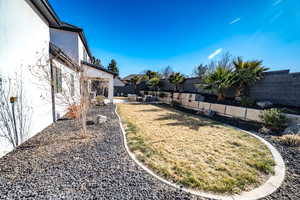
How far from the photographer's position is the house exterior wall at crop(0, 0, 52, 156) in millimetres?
3006

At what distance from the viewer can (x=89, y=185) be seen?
84.0 inches

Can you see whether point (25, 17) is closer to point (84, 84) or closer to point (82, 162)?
point (84, 84)

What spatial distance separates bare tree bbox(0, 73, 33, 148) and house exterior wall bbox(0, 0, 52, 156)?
17cm

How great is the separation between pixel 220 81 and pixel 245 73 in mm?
1595

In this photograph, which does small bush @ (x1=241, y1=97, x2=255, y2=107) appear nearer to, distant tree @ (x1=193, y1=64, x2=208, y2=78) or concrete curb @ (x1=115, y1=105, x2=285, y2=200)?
concrete curb @ (x1=115, y1=105, x2=285, y2=200)

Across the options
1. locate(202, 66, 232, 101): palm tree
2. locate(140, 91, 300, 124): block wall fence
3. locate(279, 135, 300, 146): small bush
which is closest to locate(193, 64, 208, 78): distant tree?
locate(140, 91, 300, 124): block wall fence

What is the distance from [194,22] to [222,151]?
36.7ft

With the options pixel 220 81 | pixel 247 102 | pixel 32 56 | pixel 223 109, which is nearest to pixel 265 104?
pixel 247 102

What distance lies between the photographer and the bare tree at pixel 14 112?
9.84 ft

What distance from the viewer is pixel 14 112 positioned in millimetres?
3361

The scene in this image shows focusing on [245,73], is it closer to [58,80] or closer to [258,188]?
[258,188]

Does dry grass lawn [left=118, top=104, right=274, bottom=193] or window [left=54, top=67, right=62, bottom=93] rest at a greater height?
window [left=54, top=67, right=62, bottom=93]

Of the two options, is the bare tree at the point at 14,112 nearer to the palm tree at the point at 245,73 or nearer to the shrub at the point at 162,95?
the palm tree at the point at 245,73

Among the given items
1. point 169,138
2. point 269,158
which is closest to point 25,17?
point 169,138
